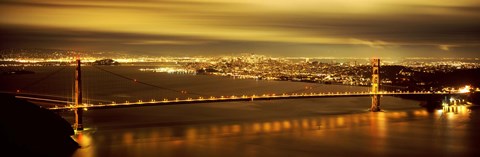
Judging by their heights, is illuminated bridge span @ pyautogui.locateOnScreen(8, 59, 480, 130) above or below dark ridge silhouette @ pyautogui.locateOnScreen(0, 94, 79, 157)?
above

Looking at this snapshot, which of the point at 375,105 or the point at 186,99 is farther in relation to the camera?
the point at 186,99

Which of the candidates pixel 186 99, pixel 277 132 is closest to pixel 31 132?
pixel 277 132

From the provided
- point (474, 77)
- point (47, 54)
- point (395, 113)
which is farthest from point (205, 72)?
point (395, 113)

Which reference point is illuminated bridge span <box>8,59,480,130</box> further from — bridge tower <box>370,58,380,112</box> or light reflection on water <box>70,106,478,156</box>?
light reflection on water <box>70,106,478,156</box>

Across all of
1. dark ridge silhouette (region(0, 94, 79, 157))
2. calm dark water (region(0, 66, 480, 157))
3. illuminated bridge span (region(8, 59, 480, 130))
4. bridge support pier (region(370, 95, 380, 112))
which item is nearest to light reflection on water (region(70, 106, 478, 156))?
calm dark water (region(0, 66, 480, 157))

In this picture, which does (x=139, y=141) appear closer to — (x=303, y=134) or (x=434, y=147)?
(x=303, y=134)

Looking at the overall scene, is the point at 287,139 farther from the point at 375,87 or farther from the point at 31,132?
the point at 375,87
